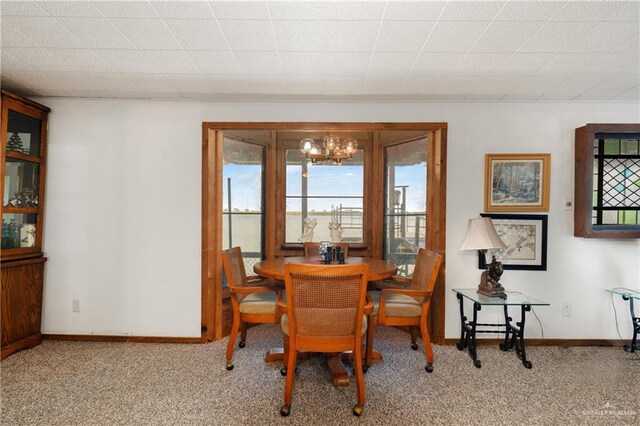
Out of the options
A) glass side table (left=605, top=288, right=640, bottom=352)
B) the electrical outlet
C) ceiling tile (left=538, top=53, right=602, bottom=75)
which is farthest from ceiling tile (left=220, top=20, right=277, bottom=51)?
glass side table (left=605, top=288, right=640, bottom=352)

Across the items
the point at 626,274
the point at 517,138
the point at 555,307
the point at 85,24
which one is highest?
the point at 85,24

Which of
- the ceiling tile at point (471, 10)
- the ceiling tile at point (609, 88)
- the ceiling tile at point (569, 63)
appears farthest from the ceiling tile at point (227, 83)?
the ceiling tile at point (609, 88)

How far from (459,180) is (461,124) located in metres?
0.54

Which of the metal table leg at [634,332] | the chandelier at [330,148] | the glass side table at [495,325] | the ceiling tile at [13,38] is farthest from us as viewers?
the chandelier at [330,148]

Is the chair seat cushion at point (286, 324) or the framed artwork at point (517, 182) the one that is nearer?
the chair seat cushion at point (286, 324)

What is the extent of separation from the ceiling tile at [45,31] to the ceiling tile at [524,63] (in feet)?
9.37

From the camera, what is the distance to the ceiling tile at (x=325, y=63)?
221 cm

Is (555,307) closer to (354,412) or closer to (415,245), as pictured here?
(415,245)

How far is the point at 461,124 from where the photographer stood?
3127 millimetres

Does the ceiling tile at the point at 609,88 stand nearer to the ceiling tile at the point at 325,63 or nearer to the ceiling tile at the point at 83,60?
the ceiling tile at the point at 325,63

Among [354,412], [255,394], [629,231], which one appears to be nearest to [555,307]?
[629,231]

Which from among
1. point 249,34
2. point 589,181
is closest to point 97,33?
point 249,34

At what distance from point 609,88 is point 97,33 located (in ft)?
12.7

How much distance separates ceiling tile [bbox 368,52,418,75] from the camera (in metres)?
2.20
